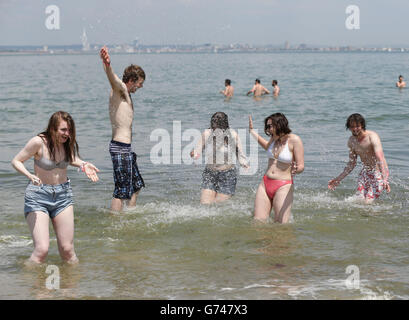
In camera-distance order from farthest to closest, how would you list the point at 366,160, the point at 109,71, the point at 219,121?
the point at 366,160 → the point at 219,121 → the point at 109,71

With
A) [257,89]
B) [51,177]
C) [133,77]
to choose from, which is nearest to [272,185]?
[133,77]

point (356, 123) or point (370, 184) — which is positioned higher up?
point (356, 123)

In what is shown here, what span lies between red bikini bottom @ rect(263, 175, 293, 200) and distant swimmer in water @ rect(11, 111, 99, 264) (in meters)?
2.52

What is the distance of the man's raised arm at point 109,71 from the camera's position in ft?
21.6

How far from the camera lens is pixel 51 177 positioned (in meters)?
5.46

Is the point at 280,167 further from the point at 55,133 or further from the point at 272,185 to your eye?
the point at 55,133

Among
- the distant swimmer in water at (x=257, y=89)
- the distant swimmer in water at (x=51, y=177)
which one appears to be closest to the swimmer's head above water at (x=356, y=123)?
the distant swimmer in water at (x=51, y=177)

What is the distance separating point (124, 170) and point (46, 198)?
2106mm

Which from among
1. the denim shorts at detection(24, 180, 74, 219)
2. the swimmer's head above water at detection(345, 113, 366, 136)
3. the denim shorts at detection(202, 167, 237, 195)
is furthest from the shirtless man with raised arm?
the swimmer's head above water at detection(345, 113, 366, 136)

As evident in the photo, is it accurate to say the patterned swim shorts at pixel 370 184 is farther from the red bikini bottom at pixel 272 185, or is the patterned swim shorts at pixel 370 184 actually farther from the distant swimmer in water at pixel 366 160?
the red bikini bottom at pixel 272 185

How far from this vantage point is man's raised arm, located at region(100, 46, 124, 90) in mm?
6594

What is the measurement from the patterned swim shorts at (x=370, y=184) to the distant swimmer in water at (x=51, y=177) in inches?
177

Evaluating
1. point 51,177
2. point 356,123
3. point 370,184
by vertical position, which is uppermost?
point 356,123
